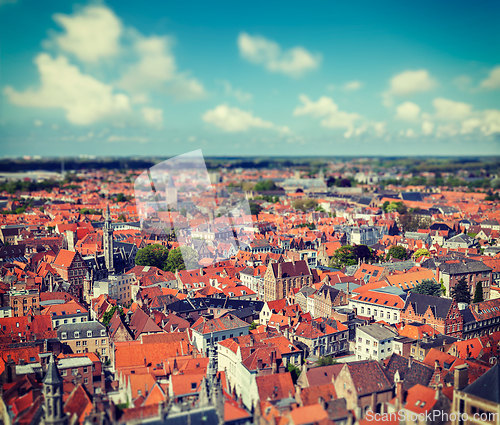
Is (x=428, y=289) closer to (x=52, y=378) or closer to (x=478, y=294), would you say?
(x=478, y=294)

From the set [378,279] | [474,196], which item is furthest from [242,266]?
[474,196]

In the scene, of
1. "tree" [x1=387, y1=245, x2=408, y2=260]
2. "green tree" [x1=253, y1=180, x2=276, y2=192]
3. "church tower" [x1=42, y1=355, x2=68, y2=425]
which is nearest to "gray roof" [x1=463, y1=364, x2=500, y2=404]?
"church tower" [x1=42, y1=355, x2=68, y2=425]

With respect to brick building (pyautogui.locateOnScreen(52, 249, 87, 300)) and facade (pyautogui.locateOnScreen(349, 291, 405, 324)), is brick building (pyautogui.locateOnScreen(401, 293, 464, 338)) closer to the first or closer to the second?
facade (pyautogui.locateOnScreen(349, 291, 405, 324))

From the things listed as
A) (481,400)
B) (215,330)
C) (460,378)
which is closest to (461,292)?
(460,378)

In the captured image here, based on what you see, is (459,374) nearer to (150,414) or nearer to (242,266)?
(150,414)

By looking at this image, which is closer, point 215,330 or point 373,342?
point 373,342

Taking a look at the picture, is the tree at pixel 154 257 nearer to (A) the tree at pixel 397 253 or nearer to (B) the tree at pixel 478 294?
(A) the tree at pixel 397 253
